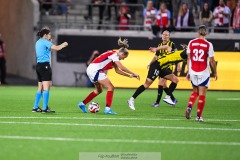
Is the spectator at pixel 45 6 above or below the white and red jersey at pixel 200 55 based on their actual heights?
below

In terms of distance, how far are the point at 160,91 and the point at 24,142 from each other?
1009 centimetres

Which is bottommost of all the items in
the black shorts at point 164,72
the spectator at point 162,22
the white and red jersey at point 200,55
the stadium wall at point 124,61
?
the stadium wall at point 124,61

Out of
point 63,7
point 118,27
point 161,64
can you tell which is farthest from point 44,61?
point 63,7

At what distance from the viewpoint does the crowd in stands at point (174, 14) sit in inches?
1321

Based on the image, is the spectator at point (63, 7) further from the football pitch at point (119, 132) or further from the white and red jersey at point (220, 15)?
the football pitch at point (119, 132)

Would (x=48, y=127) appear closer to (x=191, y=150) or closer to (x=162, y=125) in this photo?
(x=162, y=125)

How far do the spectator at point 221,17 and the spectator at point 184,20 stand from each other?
1055 millimetres

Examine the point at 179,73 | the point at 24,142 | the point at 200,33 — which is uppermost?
the point at 200,33

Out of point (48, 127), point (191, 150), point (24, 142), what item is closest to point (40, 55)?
point (48, 127)

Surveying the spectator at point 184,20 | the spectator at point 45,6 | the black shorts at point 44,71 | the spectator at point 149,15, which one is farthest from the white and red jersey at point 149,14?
the black shorts at point 44,71

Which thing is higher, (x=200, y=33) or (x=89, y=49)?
(x=200, y=33)

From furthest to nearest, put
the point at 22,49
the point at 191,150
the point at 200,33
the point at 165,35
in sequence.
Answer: the point at 22,49, the point at 165,35, the point at 200,33, the point at 191,150

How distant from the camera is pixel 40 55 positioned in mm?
19906

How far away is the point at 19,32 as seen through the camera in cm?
3950
